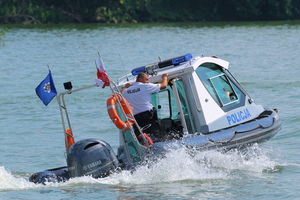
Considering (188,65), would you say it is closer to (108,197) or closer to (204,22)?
(108,197)

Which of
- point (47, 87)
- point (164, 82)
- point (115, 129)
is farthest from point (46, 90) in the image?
point (115, 129)

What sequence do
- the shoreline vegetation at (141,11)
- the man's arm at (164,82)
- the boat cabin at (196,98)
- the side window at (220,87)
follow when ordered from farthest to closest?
1. the shoreline vegetation at (141,11)
2. the side window at (220,87)
3. the boat cabin at (196,98)
4. the man's arm at (164,82)

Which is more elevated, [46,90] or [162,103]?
[46,90]

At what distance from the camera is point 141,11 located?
207ft

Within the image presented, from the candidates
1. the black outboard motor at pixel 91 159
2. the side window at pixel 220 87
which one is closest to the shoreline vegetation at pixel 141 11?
the side window at pixel 220 87

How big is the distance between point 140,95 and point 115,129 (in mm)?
5870

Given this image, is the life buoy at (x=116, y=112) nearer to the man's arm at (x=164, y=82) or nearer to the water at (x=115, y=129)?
the man's arm at (x=164, y=82)

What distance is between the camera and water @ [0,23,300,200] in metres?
11.6

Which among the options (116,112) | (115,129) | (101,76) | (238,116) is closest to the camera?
(101,76)

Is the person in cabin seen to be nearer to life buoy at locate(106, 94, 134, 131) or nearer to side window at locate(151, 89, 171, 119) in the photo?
life buoy at locate(106, 94, 134, 131)

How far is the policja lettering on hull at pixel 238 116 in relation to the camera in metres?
12.7

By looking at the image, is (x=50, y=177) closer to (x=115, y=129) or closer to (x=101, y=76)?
(x=101, y=76)

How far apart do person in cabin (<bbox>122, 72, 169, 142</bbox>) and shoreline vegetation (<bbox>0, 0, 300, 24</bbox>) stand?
46.4 m

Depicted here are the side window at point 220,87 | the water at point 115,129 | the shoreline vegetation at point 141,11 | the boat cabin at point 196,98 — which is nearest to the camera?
the water at point 115,129
